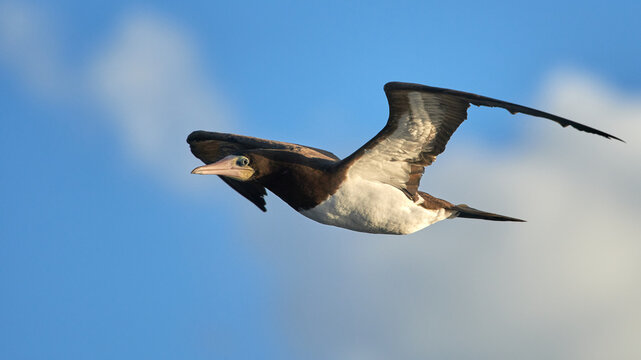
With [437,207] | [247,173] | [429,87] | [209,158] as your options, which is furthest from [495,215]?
[209,158]

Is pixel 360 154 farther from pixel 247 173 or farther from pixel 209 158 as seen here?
pixel 209 158

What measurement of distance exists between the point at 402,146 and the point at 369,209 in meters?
0.90

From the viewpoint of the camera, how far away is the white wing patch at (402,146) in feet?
28.2

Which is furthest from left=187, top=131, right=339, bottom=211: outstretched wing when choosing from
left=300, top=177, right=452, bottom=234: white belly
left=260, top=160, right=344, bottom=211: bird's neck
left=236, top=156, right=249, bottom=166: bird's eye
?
left=300, top=177, right=452, bottom=234: white belly

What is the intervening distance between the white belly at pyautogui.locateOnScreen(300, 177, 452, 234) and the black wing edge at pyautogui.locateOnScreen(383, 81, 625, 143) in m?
1.51

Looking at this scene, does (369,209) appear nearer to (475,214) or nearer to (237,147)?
(475,214)

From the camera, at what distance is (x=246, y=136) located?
37.1 ft

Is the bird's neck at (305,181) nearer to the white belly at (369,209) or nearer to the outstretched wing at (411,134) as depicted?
the white belly at (369,209)

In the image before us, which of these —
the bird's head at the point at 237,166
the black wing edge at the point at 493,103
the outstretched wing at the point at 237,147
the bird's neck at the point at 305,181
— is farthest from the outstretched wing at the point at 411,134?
the outstretched wing at the point at 237,147

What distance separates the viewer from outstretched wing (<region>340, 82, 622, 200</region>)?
8258mm

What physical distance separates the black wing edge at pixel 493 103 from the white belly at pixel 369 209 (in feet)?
4.94

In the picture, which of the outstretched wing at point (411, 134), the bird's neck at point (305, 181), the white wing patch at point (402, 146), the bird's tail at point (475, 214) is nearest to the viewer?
the outstretched wing at point (411, 134)

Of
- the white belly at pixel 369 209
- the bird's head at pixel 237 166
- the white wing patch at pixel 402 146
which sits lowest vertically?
the white belly at pixel 369 209

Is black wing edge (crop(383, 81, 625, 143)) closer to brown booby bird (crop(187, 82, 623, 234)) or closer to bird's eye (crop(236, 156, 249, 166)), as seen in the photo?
brown booby bird (crop(187, 82, 623, 234))
